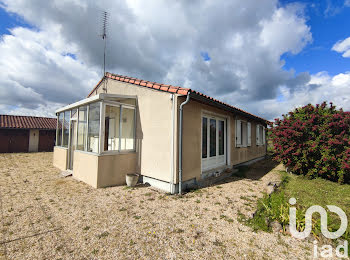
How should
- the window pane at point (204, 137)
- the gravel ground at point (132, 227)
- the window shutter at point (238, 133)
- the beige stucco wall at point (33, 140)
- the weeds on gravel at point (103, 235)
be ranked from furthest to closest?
the beige stucco wall at point (33, 140) < the window shutter at point (238, 133) < the window pane at point (204, 137) < the weeds on gravel at point (103, 235) < the gravel ground at point (132, 227)

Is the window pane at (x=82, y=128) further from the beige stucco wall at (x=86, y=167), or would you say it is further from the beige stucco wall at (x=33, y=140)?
the beige stucco wall at (x=33, y=140)

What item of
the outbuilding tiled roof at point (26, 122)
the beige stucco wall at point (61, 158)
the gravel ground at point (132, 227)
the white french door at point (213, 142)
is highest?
the outbuilding tiled roof at point (26, 122)

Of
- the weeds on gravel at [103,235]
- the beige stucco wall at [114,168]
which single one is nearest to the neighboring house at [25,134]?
the beige stucco wall at [114,168]

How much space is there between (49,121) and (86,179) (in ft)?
65.5

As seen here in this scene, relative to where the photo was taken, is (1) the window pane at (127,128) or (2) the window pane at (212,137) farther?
(2) the window pane at (212,137)

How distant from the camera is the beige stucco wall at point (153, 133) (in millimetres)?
5324

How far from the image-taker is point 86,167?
19.9ft

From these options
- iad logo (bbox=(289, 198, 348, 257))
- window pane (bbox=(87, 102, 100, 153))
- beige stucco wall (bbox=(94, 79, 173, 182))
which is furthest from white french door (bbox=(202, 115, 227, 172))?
window pane (bbox=(87, 102, 100, 153))

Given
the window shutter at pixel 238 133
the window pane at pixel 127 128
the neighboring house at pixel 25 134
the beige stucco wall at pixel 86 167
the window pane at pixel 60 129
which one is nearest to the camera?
the beige stucco wall at pixel 86 167

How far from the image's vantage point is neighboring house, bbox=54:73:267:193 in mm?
5242

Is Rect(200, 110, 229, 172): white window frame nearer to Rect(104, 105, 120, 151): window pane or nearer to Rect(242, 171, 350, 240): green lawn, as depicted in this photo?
Rect(242, 171, 350, 240): green lawn

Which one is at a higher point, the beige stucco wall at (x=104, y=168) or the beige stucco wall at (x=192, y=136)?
the beige stucco wall at (x=192, y=136)

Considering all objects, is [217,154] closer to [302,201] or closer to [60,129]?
[302,201]

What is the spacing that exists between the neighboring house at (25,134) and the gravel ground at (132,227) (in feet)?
52.4
